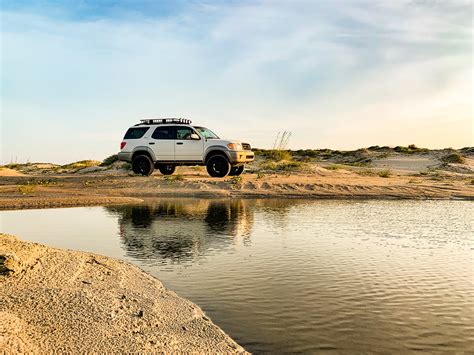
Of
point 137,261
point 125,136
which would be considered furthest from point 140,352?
point 125,136

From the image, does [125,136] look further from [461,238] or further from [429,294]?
[429,294]

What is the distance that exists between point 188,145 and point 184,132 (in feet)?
2.04

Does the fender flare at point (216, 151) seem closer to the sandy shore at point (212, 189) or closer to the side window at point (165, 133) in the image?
the sandy shore at point (212, 189)

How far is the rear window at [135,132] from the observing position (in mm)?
21531

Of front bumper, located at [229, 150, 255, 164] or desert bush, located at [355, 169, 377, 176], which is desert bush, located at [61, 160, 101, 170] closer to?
front bumper, located at [229, 150, 255, 164]

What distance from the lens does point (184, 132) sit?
21.0 meters

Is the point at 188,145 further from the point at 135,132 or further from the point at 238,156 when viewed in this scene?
the point at 135,132

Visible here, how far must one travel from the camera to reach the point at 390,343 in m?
4.64

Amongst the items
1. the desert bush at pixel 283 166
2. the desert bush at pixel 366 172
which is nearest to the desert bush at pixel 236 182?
the desert bush at pixel 283 166

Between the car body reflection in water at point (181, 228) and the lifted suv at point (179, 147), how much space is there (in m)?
3.64

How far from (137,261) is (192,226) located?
12.4ft

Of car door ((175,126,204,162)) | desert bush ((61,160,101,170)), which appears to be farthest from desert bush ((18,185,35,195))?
desert bush ((61,160,101,170))

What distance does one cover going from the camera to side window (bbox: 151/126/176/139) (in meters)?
21.1

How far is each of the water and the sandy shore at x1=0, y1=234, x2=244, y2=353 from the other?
364 mm
